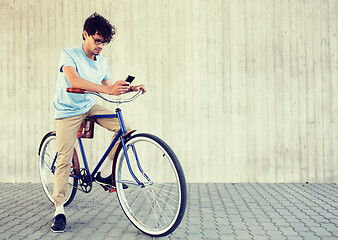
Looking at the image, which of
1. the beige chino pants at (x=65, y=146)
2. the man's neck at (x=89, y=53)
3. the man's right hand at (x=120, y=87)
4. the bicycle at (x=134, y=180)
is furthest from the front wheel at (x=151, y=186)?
the man's neck at (x=89, y=53)

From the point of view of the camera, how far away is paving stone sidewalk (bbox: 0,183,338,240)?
2924mm

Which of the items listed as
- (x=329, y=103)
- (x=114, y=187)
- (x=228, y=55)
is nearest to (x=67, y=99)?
(x=114, y=187)

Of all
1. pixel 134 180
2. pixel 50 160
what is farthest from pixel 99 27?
pixel 50 160

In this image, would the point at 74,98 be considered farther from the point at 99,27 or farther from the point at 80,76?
the point at 99,27

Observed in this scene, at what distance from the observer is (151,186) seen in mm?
2846

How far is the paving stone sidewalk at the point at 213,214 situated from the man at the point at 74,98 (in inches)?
12.1

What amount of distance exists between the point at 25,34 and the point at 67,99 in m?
2.74

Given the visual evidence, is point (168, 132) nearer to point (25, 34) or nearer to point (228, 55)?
point (228, 55)

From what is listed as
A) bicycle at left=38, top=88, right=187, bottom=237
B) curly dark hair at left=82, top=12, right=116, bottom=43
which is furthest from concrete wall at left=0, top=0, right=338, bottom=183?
curly dark hair at left=82, top=12, right=116, bottom=43

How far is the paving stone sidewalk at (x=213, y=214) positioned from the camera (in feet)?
9.59

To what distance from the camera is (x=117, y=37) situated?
529 centimetres

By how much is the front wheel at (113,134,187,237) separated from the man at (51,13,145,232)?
0.29 metres

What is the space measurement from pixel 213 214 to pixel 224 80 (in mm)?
2216

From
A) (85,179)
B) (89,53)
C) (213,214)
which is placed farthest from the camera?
(213,214)
